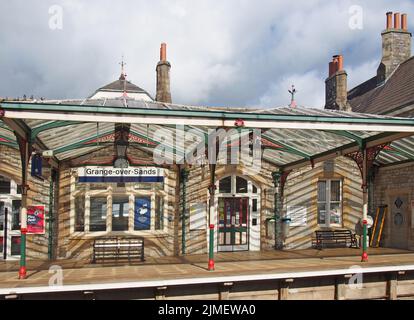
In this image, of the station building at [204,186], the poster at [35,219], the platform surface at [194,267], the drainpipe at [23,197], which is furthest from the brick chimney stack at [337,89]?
the drainpipe at [23,197]

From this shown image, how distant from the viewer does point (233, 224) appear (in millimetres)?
12961

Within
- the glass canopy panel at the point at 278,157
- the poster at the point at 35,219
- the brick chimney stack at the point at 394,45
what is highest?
the brick chimney stack at the point at 394,45

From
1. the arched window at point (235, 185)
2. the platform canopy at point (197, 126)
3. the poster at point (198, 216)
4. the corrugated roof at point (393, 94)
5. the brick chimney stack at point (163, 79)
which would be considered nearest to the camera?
the platform canopy at point (197, 126)

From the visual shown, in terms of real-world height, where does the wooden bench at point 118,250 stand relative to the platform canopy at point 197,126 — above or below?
below

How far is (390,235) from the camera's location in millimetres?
13328

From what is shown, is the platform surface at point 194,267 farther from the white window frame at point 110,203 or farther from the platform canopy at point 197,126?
the platform canopy at point 197,126

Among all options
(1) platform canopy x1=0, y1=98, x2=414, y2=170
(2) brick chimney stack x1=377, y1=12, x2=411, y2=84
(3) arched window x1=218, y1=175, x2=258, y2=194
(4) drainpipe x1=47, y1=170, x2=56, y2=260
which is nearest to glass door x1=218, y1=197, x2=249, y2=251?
(3) arched window x1=218, y1=175, x2=258, y2=194

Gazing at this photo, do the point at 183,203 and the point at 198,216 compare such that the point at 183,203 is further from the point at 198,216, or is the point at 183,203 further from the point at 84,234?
the point at 84,234

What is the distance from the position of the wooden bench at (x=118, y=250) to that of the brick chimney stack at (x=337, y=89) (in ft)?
37.6

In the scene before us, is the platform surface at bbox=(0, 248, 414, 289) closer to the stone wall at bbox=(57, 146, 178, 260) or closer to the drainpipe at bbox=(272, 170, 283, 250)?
the stone wall at bbox=(57, 146, 178, 260)

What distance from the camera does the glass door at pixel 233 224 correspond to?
12.8 m

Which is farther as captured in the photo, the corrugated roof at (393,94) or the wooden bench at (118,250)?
the corrugated roof at (393,94)

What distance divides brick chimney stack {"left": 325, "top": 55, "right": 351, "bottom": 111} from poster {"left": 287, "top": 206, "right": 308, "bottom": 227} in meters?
Result: 6.46
